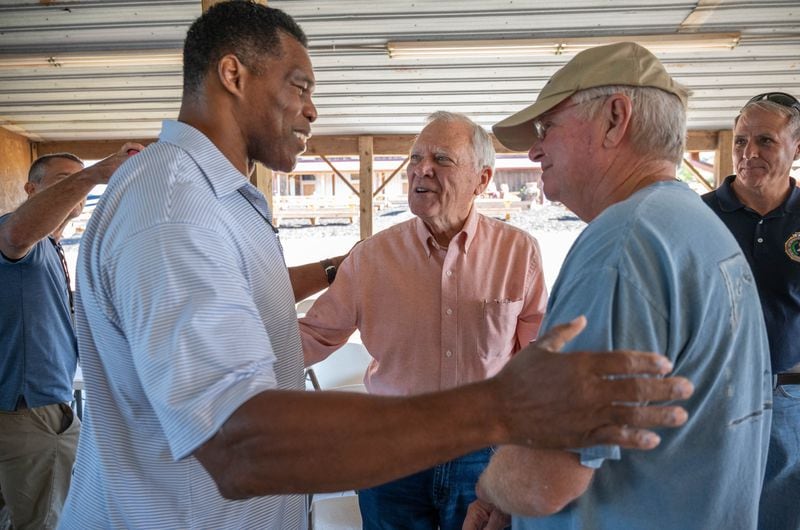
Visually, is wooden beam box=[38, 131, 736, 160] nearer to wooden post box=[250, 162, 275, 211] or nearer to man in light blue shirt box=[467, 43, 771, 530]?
wooden post box=[250, 162, 275, 211]

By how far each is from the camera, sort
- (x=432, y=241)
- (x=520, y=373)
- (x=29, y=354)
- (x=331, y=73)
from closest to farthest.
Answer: (x=520, y=373), (x=432, y=241), (x=29, y=354), (x=331, y=73)

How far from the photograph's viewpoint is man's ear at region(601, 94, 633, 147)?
50.6 inches

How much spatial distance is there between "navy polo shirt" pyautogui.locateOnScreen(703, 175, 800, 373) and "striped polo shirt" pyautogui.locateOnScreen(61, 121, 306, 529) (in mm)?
2179

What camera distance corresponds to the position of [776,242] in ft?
9.05

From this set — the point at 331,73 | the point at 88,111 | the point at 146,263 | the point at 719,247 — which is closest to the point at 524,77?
the point at 331,73

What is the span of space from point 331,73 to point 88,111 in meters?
2.99

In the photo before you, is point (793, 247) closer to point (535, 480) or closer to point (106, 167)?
point (535, 480)

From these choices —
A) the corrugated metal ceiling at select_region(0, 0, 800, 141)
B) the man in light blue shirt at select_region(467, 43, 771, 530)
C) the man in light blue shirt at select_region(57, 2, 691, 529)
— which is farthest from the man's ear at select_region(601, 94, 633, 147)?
the corrugated metal ceiling at select_region(0, 0, 800, 141)

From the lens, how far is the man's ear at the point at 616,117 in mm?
1284

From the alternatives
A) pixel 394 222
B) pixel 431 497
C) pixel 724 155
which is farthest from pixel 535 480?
pixel 394 222

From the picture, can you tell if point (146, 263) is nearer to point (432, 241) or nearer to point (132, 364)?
point (132, 364)

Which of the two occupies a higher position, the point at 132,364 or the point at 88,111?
the point at 88,111

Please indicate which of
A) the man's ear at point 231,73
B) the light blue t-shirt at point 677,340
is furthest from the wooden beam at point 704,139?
the man's ear at point 231,73

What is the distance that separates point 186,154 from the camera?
116cm
